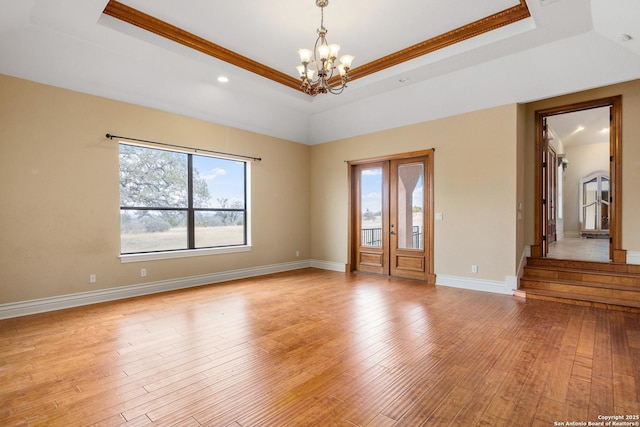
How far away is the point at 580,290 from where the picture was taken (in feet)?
14.4

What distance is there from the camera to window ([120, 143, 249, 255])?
4844mm

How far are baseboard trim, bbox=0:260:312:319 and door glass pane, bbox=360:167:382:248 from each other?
83.8 inches

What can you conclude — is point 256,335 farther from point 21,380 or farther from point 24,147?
point 24,147

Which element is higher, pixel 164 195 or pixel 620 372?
pixel 164 195

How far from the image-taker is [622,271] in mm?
4555

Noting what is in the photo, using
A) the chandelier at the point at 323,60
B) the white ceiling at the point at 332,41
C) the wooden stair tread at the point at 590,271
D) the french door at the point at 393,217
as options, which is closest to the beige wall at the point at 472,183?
the french door at the point at 393,217

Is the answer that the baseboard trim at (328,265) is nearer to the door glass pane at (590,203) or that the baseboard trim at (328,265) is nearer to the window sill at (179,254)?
the window sill at (179,254)

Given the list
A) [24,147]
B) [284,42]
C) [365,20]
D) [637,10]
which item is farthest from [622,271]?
[24,147]

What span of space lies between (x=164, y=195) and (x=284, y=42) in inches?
123

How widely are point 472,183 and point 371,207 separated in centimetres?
208

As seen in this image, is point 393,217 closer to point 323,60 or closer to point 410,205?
point 410,205

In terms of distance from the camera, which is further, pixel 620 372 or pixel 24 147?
pixel 24 147

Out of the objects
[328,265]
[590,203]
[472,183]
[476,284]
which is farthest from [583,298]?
[590,203]

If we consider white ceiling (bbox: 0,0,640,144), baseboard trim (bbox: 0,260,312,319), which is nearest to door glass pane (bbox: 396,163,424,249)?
white ceiling (bbox: 0,0,640,144)
